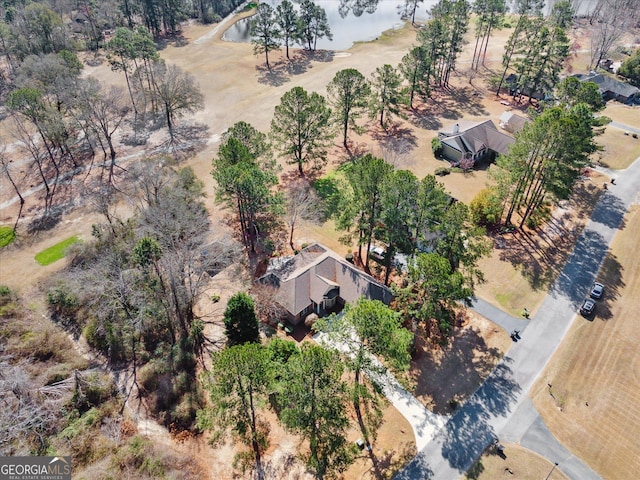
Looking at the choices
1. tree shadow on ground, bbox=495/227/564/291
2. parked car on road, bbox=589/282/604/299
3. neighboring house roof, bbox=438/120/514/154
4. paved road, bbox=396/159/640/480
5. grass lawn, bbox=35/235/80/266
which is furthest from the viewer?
neighboring house roof, bbox=438/120/514/154

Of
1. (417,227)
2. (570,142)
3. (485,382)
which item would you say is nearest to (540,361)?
(485,382)

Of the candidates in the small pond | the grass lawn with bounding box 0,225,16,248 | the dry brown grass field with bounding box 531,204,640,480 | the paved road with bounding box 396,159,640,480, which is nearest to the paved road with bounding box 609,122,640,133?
the paved road with bounding box 396,159,640,480

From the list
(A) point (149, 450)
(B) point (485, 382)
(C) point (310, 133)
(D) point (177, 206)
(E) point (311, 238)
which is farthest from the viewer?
(C) point (310, 133)

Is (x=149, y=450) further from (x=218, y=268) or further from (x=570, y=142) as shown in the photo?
(x=570, y=142)


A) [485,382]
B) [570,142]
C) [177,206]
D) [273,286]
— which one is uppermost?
[570,142]

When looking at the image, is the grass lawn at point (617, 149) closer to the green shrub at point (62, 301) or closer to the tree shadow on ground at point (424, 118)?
the tree shadow on ground at point (424, 118)

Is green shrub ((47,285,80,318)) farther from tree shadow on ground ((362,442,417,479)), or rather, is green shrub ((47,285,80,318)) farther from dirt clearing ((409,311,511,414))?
dirt clearing ((409,311,511,414))
